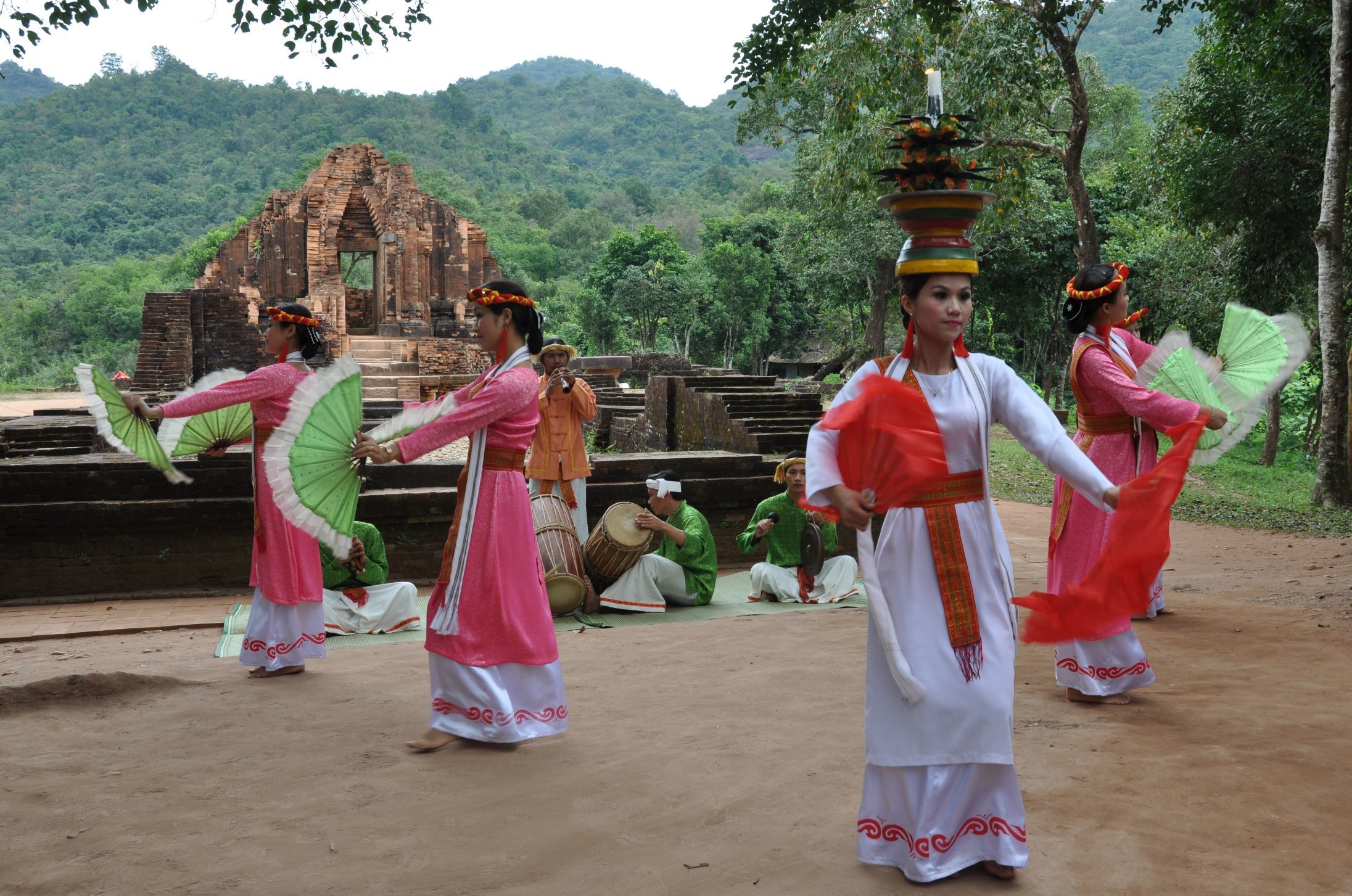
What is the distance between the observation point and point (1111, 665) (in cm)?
461

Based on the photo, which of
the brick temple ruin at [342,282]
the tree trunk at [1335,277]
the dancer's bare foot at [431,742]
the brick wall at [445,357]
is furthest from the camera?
the brick temple ruin at [342,282]

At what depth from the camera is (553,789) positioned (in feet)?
12.0

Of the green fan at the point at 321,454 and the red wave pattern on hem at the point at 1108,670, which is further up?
the green fan at the point at 321,454

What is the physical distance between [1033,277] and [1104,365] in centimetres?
2071

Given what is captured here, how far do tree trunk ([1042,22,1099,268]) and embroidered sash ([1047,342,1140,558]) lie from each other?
7756mm

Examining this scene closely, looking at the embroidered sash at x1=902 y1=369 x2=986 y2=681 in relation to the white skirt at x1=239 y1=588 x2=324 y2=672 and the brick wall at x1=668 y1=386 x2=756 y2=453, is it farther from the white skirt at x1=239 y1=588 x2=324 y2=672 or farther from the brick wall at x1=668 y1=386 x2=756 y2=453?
the brick wall at x1=668 y1=386 x2=756 y2=453

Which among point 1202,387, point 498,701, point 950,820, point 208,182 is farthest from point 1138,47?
point 950,820

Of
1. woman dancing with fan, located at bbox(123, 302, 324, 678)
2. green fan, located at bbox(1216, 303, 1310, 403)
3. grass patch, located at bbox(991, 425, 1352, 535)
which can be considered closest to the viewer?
green fan, located at bbox(1216, 303, 1310, 403)

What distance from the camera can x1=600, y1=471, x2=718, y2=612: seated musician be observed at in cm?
712

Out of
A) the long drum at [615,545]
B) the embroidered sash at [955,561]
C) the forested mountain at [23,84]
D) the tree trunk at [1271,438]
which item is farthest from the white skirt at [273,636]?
the forested mountain at [23,84]

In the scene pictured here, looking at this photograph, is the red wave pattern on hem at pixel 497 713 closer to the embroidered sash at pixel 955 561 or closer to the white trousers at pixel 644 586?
the embroidered sash at pixel 955 561

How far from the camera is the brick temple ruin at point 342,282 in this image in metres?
23.8

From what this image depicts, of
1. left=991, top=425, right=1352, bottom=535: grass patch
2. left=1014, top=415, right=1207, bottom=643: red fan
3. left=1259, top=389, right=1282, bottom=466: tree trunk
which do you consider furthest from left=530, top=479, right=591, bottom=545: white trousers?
left=1259, top=389, right=1282, bottom=466: tree trunk

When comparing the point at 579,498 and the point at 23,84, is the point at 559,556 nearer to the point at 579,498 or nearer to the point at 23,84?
the point at 579,498
